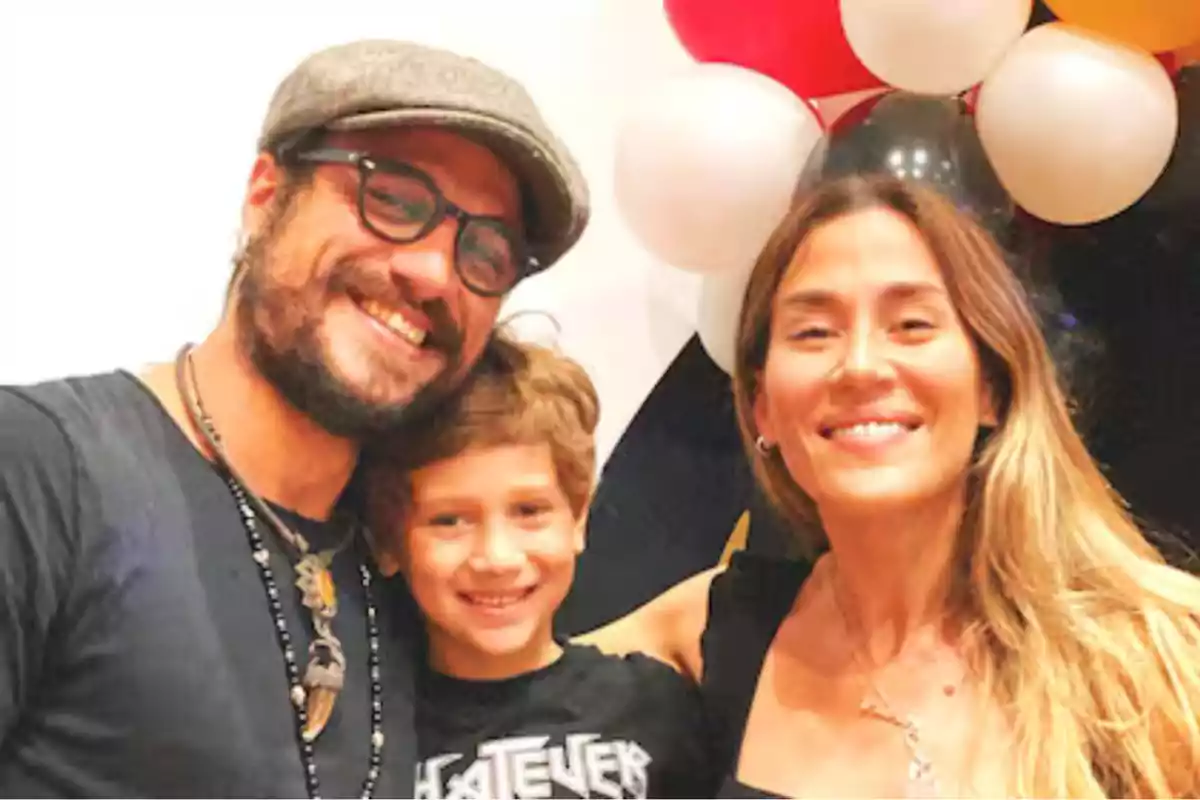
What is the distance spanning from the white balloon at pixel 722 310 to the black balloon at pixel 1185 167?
0.49 meters

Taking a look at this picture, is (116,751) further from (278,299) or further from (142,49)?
(142,49)

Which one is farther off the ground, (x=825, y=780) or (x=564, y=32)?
(x=564, y=32)

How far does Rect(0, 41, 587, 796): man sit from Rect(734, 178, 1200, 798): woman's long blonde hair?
0.35 metres

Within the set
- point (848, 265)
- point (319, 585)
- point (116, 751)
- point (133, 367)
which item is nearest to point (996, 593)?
point (848, 265)

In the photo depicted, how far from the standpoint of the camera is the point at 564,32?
2100 mm

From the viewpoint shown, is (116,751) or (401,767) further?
(401,767)

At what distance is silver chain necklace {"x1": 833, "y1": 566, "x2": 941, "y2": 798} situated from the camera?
3.90ft

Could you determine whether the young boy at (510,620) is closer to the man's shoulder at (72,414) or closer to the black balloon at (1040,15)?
the man's shoulder at (72,414)

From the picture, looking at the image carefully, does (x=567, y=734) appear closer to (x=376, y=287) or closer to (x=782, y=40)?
(x=376, y=287)

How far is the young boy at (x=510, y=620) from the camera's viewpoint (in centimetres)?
129

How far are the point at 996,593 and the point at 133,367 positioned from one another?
1.16 metres

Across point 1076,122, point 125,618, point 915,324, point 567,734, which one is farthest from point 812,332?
point 125,618

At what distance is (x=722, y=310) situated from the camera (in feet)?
5.36

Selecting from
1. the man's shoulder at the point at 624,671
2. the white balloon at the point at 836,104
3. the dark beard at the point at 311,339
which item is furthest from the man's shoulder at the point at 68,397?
the white balloon at the point at 836,104
